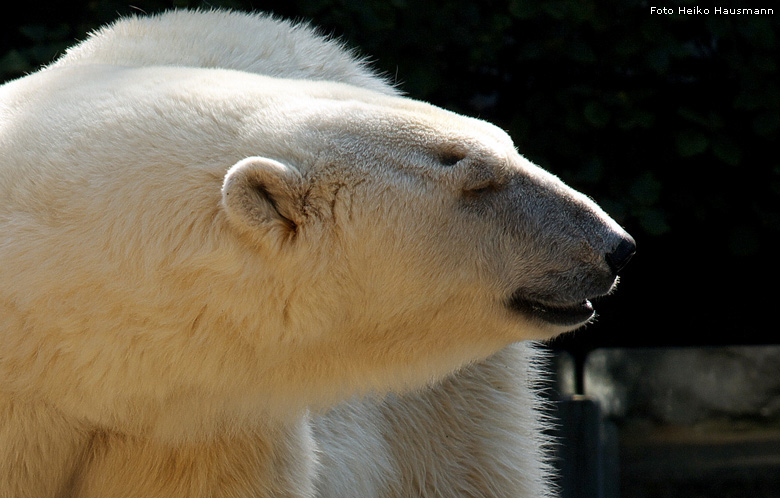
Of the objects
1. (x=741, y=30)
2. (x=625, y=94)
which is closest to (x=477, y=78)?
(x=625, y=94)

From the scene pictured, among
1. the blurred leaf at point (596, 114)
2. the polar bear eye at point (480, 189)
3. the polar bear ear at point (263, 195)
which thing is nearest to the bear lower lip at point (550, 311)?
the polar bear eye at point (480, 189)

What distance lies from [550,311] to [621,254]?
16 cm

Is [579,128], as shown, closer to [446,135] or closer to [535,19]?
[535,19]

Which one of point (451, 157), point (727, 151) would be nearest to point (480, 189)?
point (451, 157)

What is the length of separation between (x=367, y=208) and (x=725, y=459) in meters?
3.10

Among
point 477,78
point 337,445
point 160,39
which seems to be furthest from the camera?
point 477,78

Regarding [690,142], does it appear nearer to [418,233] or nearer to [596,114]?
[596,114]

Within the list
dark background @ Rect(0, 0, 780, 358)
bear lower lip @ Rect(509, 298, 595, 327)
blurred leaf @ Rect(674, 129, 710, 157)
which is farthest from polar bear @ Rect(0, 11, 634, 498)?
blurred leaf @ Rect(674, 129, 710, 157)

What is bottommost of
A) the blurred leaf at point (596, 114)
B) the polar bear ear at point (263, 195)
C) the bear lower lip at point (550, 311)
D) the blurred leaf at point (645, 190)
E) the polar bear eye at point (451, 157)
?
the bear lower lip at point (550, 311)

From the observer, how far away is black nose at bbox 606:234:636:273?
1.52 metres

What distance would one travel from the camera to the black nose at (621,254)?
4.97 feet

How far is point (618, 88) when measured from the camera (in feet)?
11.3

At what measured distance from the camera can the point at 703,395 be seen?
4.00 meters

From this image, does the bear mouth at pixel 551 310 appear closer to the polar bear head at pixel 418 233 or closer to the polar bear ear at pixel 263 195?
the polar bear head at pixel 418 233
